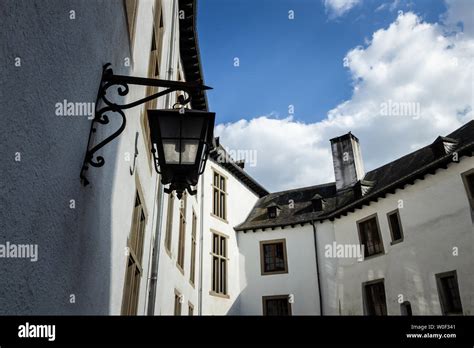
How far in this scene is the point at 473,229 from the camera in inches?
520

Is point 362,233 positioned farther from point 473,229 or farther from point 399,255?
point 473,229

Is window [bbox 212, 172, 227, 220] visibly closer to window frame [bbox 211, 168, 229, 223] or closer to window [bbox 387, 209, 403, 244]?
window frame [bbox 211, 168, 229, 223]

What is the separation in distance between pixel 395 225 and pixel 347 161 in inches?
253

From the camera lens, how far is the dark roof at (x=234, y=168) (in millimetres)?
20984

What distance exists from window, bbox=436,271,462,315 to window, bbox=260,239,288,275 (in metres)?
7.98

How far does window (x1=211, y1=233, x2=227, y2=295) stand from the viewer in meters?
19.0

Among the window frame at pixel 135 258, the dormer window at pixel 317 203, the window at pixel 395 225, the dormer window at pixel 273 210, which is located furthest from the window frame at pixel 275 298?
the window frame at pixel 135 258

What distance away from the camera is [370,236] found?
17984mm

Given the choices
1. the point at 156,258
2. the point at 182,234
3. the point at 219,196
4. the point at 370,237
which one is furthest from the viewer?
the point at 219,196

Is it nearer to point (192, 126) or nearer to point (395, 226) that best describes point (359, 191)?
point (395, 226)

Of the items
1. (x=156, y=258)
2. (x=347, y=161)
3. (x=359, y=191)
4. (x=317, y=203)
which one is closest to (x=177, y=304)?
(x=156, y=258)

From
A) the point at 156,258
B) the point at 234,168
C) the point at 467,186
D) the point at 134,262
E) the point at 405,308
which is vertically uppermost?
the point at 234,168

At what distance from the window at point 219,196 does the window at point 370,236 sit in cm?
719
